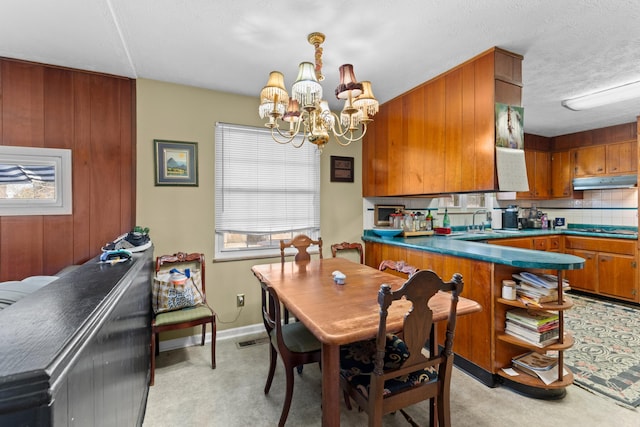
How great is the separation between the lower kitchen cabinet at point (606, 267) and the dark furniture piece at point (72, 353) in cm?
550

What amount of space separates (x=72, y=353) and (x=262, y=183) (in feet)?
8.49

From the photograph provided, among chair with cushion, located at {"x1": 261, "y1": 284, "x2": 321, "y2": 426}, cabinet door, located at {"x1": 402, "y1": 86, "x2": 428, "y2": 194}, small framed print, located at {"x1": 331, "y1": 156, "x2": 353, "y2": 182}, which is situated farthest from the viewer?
small framed print, located at {"x1": 331, "y1": 156, "x2": 353, "y2": 182}

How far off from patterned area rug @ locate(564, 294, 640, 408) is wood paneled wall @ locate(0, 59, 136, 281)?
4073 mm

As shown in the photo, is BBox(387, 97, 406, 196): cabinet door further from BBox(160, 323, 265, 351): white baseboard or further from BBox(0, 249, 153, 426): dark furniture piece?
BBox(0, 249, 153, 426): dark furniture piece

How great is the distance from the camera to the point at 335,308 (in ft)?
5.06

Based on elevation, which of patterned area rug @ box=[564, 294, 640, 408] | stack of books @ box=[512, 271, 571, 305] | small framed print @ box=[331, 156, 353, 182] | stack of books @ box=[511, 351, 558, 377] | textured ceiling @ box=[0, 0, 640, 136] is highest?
textured ceiling @ box=[0, 0, 640, 136]

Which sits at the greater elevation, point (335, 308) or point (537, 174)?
point (537, 174)

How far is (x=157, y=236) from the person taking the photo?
9.10 feet

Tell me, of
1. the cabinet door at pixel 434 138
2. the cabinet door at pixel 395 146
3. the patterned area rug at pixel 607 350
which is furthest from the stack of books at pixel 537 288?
the cabinet door at pixel 395 146

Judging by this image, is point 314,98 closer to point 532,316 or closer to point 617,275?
point 532,316

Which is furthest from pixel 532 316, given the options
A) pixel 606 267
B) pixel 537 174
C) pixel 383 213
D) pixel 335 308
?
pixel 537 174

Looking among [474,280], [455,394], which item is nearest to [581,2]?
[474,280]

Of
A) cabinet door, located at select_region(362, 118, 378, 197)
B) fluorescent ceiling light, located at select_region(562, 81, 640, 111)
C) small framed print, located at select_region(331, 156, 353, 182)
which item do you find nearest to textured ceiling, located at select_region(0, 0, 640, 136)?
fluorescent ceiling light, located at select_region(562, 81, 640, 111)

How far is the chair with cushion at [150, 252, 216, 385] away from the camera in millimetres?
2297
